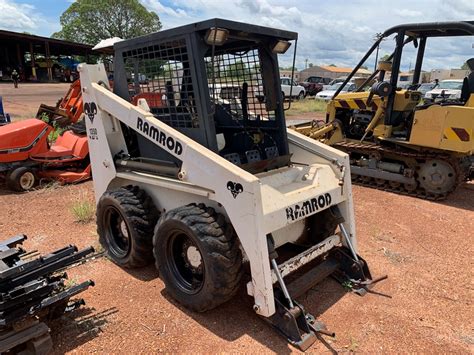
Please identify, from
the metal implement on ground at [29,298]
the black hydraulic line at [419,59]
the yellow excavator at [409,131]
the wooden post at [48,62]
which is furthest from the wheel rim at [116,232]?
the wooden post at [48,62]

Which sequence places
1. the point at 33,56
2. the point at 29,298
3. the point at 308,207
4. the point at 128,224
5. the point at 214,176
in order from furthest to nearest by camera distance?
the point at 33,56 → the point at 128,224 → the point at 308,207 → the point at 214,176 → the point at 29,298

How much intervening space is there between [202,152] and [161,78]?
40.9 inches

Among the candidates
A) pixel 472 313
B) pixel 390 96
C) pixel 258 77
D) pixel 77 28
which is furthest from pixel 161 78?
pixel 77 28

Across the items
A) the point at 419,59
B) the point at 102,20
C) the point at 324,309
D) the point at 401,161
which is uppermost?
the point at 102,20

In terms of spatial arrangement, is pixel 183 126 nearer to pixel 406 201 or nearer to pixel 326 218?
pixel 326 218

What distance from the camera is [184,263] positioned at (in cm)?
347

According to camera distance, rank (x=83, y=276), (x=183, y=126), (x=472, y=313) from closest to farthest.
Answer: (x=472, y=313) < (x=183, y=126) < (x=83, y=276)

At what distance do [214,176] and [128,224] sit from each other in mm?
1217

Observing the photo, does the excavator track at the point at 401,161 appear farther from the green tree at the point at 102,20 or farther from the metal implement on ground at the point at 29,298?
the green tree at the point at 102,20

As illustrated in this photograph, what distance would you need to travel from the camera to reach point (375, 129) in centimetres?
702

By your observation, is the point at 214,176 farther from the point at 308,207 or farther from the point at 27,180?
the point at 27,180

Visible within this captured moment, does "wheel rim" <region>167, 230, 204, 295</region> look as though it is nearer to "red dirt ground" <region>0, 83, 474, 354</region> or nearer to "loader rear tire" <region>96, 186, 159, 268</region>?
"red dirt ground" <region>0, 83, 474, 354</region>

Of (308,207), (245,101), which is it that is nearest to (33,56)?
(245,101)

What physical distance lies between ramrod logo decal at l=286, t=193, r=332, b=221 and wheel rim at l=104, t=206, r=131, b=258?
178 centimetres
